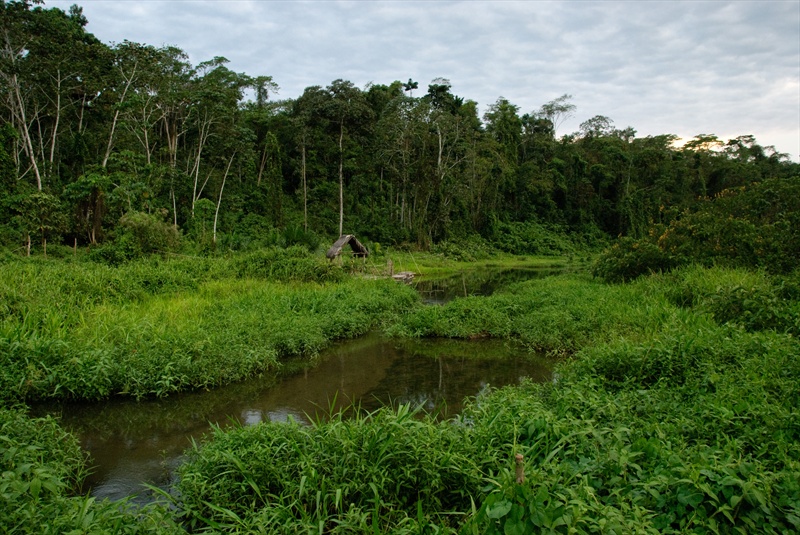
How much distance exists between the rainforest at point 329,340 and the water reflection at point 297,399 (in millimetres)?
268

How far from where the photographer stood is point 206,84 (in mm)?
26391

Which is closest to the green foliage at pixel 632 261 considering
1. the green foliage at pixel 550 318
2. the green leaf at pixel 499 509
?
the green foliage at pixel 550 318

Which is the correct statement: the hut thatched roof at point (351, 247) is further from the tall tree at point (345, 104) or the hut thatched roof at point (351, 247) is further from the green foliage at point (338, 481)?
the green foliage at point (338, 481)

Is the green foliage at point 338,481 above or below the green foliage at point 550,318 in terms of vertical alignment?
above

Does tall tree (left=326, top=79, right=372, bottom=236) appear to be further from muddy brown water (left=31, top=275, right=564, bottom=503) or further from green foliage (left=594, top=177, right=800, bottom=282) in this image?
muddy brown water (left=31, top=275, right=564, bottom=503)

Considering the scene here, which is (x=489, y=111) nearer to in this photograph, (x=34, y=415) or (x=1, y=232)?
(x=1, y=232)

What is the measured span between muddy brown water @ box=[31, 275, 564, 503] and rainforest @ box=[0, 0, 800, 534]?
234mm

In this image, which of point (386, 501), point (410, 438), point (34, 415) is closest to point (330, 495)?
point (386, 501)

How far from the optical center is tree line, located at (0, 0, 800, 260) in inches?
816

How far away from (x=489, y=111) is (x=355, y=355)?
40.3m

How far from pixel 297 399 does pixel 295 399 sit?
0.03 meters

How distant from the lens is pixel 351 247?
21.7 m

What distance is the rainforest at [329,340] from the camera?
315cm

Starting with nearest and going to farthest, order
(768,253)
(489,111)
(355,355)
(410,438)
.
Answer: (410,438), (355,355), (768,253), (489,111)
